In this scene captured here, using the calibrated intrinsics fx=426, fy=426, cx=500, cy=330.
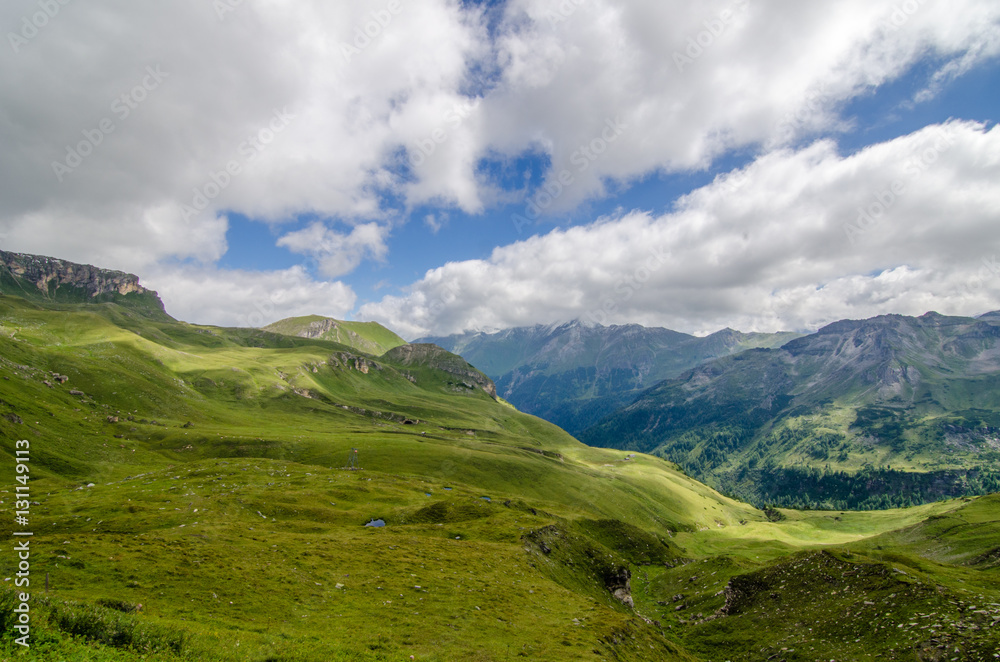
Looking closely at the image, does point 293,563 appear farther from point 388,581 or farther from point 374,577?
point 388,581

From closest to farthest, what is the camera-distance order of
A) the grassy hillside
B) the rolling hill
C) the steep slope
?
the steep slope
the rolling hill
the grassy hillside

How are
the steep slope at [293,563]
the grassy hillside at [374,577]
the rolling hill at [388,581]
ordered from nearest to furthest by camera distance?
the steep slope at [293,563] < the rolling hill at [388,581] < the grassy hillside at [374,577]

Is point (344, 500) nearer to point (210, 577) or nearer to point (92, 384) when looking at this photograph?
Answer: point (210, 577)

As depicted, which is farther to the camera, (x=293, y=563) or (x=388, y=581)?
(x=293, y=563)

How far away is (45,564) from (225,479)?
54966 mm

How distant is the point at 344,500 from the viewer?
76125mm

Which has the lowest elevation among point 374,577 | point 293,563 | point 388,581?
point 388,581

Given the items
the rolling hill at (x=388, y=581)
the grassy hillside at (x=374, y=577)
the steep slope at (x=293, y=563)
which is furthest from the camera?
the grassy hillside at (x=374, y=577)

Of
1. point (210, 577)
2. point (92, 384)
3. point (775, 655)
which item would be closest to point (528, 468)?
point (775, 655)

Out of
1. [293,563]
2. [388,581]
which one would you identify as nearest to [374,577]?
[388,581]

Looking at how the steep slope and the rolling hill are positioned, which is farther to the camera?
the rolling hill

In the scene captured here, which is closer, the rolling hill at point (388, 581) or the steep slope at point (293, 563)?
the steep slope at point (293, 563)

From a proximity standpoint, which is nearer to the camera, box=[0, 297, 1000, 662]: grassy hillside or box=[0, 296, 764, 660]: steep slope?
box=[0, 296, 764, 660]: steep slope

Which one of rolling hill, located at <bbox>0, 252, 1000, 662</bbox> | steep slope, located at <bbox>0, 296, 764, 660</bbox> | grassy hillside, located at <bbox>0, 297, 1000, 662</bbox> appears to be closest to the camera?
steep slope, located at <bbox>0, 296, 764, 660</bbox>
